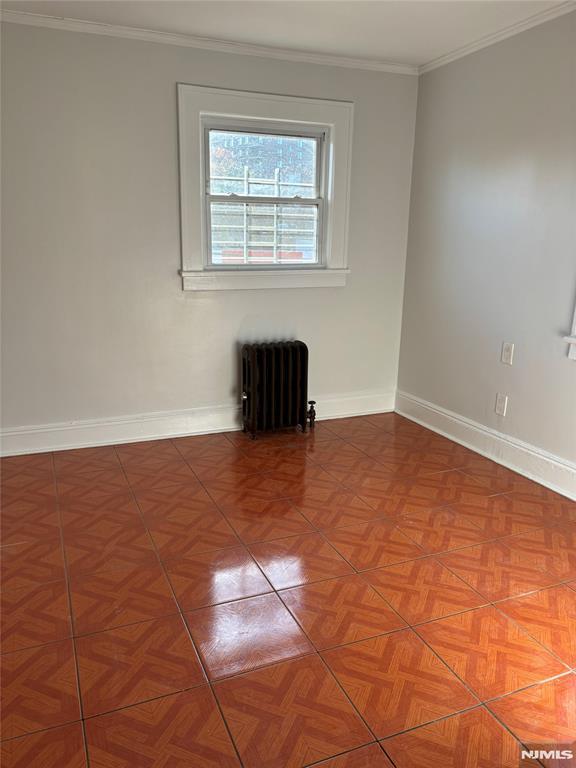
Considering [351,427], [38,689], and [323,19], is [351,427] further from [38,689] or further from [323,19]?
[38,689]

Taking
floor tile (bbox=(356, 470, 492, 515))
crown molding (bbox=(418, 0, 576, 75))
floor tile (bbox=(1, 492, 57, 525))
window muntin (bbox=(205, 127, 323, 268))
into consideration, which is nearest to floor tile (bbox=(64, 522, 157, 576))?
floor tile (bbox=(1, 492, 57, 525))

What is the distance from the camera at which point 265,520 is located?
9.96 ft

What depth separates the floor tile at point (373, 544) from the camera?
2.69m

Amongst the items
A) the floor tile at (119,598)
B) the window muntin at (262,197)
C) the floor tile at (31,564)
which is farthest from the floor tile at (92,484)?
the window muntin at (262,197)

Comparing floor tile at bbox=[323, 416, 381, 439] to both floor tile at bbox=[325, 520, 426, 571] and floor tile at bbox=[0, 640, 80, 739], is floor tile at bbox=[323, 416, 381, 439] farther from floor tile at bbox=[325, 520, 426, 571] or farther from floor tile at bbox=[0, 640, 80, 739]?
floor tile at bbox=[0, 640, 80, 739]

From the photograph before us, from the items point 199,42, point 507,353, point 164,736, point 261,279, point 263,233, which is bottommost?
point 164,736

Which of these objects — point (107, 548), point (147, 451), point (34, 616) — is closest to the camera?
point (34, 616)

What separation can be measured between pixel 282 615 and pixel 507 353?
89.0 inches

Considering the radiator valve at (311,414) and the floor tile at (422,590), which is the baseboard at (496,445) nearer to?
the radiator valve at (311,414)

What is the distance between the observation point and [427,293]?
4410 mm

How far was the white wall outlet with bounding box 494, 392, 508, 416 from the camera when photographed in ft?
12.3

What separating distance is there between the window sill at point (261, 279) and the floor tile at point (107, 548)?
1728mm

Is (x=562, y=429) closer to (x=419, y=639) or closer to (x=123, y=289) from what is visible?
(x=419, y=639)

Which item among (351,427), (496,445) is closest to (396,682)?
(496,445)
